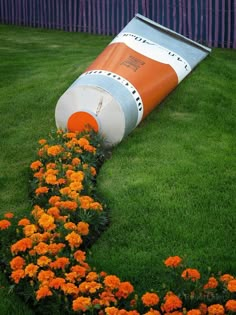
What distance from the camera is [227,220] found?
611 centimetres

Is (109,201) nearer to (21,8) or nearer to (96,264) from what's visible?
(96,264)

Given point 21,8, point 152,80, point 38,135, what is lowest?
point 21,8

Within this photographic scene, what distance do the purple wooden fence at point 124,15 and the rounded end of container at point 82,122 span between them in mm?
6220

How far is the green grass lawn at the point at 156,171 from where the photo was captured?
18.3 ft

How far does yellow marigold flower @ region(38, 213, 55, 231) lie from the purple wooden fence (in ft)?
28.4

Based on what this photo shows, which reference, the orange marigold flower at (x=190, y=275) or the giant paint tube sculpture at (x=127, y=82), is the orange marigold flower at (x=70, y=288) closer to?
the orange marigold flower at (x=190, y=275)

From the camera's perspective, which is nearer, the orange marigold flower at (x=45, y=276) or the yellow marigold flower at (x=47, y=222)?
the orange marigold flower at (x=45, y=276)

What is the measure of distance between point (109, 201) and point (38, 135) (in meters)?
2.25

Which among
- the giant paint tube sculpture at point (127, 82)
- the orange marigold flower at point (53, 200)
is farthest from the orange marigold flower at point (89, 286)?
the giant paint tube sculpture at point (127, 82)

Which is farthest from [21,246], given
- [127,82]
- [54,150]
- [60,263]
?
[127,82]

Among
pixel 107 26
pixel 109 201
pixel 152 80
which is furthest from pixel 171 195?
pixel 107 26

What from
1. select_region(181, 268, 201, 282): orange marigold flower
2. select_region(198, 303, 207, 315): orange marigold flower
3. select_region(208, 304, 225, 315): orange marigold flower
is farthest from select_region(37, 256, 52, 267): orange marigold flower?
select_region(208, 304, 225, 315): orange marigold flower

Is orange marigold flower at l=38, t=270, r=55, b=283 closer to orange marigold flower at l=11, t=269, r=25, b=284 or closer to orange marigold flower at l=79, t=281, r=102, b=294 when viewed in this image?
orange marigold flower at l=11, t=269, r=25, b=284

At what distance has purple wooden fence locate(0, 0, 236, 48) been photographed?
1305 centimetres
